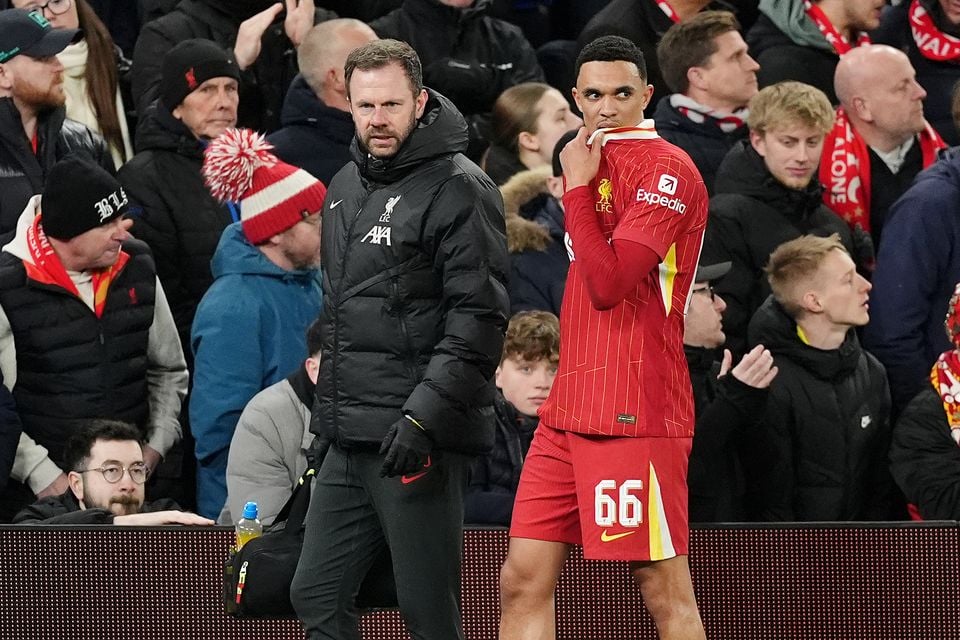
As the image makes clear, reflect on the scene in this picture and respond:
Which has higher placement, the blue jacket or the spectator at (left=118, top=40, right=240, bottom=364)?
the spectator at (left=118, top=40, right=240, bottom=364)

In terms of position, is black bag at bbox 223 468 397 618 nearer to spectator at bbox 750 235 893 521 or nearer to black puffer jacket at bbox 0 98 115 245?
spectator at bbox 750 235 893 521

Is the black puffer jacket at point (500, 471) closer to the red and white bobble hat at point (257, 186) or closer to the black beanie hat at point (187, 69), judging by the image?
the red and white bobble hat at point (257, 186)

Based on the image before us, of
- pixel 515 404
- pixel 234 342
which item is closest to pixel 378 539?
pixel 515 404

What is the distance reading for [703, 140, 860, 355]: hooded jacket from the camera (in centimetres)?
726

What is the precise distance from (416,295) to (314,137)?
3.14 metres

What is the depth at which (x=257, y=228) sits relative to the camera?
277 inches

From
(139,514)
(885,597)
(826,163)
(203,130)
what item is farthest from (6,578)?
(826,163)

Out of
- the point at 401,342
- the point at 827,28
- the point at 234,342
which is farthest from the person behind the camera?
the point at 827,28

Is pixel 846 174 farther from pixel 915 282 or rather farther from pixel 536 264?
pixel 536 264

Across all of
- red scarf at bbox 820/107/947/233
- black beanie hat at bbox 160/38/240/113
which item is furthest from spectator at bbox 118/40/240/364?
red scarf at bbox 820/107/947/233

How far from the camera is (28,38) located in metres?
7.25

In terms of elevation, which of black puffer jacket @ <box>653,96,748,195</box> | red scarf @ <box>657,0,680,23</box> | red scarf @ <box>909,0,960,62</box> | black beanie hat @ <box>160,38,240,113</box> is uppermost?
black beanie hat @ <box>160,38,240,113</box>

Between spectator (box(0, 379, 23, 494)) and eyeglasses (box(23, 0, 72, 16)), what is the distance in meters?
2.10

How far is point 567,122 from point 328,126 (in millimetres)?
1095
